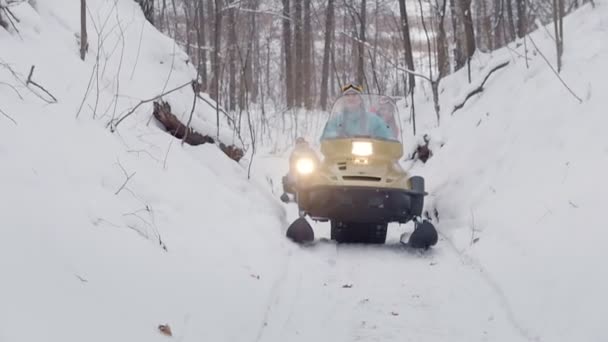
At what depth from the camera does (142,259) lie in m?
3.28

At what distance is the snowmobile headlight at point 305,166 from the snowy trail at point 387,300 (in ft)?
2.94

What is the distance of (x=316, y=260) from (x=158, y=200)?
1672mm

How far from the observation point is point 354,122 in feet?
22.5

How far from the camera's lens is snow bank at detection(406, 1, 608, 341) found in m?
3.60

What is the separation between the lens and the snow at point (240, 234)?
9.21ft

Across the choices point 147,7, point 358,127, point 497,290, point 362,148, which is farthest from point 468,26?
point 497,290

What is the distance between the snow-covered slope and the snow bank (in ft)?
5.77

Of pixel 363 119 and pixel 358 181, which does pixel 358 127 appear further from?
pixel 358 181

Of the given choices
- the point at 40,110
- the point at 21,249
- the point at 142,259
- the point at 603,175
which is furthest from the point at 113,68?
the point at 603,175

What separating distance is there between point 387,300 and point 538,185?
1.99 metres

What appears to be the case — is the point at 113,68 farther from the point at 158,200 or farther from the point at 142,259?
the point at 142,259

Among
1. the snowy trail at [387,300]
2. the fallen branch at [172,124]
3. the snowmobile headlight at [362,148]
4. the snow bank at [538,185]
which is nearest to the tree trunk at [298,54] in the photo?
the snow bank at [538,185]

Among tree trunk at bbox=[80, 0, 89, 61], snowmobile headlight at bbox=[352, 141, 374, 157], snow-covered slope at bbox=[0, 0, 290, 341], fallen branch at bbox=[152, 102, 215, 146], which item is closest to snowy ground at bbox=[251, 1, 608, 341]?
snow-covered slope at bbox=[0, 0, 290, 341]

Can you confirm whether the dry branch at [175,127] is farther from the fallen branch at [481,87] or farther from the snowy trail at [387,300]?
the fallen branch at [481,87]
